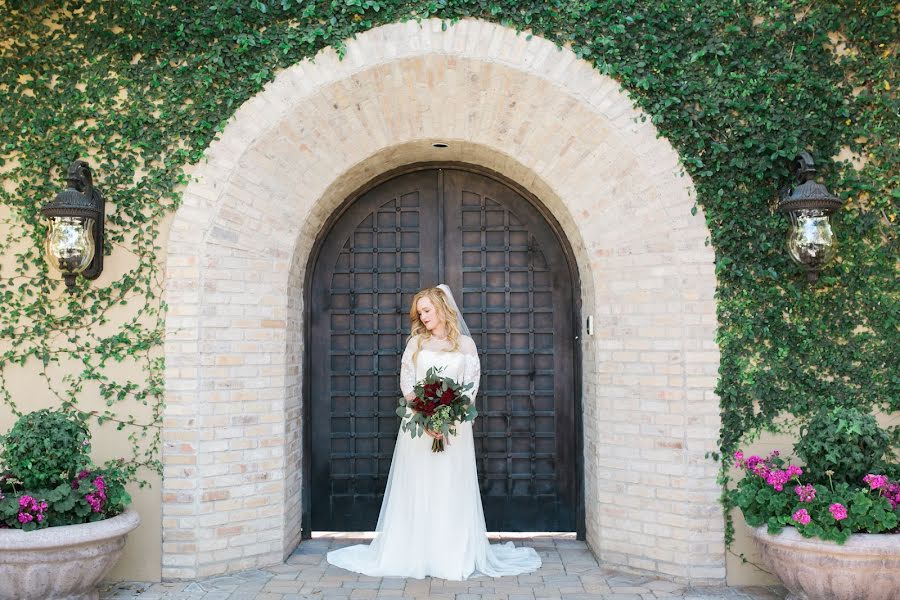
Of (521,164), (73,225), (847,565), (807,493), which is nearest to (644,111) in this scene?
(521,164)

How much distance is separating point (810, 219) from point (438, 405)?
2728 mm

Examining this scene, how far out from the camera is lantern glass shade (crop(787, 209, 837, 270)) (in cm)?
432

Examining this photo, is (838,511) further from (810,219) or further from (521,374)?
(521,374)

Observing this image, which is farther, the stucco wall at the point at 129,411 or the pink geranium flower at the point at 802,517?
the stucco wall at the point at 129,411

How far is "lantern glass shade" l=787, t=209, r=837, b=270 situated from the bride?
7.59 ft

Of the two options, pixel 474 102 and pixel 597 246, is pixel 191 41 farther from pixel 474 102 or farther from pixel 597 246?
pixel 597 246

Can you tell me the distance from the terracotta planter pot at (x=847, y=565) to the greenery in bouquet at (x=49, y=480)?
4.12 m

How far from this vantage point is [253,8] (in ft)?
15.5

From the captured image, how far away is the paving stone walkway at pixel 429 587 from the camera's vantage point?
4312mm

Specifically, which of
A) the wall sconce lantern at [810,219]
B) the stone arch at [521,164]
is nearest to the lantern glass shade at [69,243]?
the stone arch at [521,164]

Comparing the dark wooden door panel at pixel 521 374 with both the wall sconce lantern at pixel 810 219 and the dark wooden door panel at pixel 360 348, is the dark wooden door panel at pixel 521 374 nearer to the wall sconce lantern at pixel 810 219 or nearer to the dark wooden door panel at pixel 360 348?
the dark wooden door panel at pixel 360 348

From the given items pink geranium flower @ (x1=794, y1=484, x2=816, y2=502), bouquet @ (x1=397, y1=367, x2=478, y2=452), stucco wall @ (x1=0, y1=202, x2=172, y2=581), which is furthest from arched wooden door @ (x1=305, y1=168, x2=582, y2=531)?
pink geranium flower @ (x1=794, y1=484, x2=816, y2=502)

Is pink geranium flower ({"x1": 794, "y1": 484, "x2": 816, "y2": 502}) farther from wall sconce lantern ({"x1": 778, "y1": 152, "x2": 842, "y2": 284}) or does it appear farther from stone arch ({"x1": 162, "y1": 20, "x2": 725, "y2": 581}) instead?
wall sconce lantern ({"x1": 778, "y1": 152, "x2": 842, "y2": 284})

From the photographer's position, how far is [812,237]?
4.32 m
